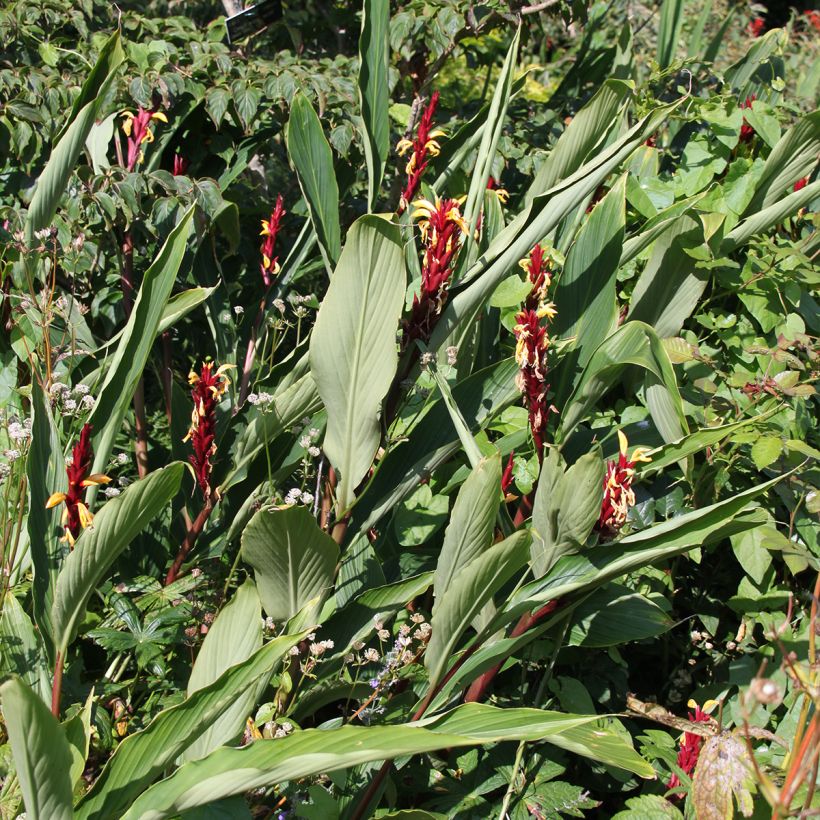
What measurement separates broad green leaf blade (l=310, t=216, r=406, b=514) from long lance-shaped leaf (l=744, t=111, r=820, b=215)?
963mm

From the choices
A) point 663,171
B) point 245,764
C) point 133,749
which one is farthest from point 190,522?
point 663,171

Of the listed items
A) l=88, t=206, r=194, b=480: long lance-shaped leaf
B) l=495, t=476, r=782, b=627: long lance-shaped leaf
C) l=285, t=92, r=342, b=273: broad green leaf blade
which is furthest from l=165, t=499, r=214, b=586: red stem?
l=495, t=476, r=782, b=627: long lance-shaped leaf

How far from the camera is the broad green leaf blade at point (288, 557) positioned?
1.32 meters

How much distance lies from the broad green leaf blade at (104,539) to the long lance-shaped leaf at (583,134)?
79cm

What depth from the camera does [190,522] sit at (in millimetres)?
1868

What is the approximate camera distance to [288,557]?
139 cm

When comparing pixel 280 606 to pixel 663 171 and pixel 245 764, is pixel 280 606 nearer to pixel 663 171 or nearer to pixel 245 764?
pixel 245 764

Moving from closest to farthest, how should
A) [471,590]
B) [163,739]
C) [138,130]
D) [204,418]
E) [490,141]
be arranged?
1. [163,739]
2. [471,590]
3. [204,418]
4. [490,141]
5. [138,130]

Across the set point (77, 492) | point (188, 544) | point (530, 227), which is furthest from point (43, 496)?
point (530, 227)

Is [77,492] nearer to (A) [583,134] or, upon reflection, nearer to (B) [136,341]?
(B) [136,341]

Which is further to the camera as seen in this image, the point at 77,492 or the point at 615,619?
the point at 615,619

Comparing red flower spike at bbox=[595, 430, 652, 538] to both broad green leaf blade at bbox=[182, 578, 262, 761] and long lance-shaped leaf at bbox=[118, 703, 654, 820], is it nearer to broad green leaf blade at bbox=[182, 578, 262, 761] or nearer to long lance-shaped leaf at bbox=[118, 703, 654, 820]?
long lance-shaped leaf at bbox=[118, 703, 654, 820]

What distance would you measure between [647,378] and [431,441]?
430mm

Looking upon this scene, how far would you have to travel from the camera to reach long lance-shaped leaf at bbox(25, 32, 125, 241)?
155 centimetres
